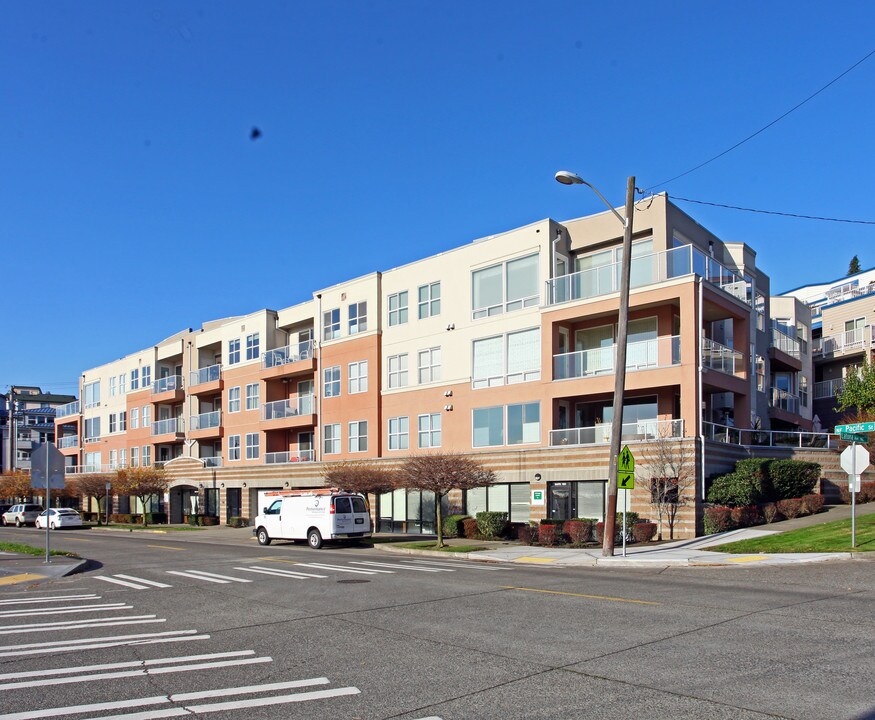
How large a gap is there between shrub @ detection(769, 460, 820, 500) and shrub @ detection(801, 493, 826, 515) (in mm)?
406

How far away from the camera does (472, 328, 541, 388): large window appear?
3341 cm

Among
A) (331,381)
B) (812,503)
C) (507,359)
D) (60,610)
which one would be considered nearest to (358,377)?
(331,381)

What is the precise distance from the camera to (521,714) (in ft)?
22.5

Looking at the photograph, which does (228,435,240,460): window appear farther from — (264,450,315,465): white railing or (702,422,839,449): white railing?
(702,422,839,449): white railing

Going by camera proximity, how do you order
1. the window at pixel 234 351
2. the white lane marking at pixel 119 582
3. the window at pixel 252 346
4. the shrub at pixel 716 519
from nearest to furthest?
the white lane marking at pixel 119 582
the shrub at pixel 716 519
the window at pixel 252 346
the window at pixel 234 351

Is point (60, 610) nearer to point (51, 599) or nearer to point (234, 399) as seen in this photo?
point (51, 599)

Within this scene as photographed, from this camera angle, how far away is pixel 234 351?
5300 cm

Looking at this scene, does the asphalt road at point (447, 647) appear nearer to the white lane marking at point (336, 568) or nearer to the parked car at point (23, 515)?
the white lane marking at point (336, 568)

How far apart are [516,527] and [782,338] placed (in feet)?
61.6

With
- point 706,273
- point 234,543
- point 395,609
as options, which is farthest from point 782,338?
point 395,609

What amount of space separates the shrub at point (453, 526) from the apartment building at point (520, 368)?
143cm

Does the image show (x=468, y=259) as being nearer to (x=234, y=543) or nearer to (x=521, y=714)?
(x=234, y=543)

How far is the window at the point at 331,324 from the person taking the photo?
44188mm

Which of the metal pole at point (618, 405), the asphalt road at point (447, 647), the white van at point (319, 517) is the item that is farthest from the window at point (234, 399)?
the asphalt road at point (447, 647)
